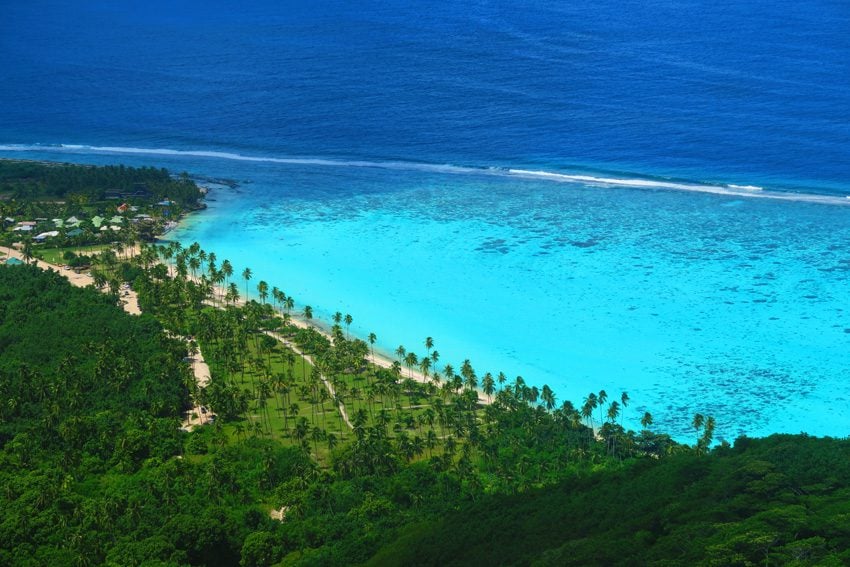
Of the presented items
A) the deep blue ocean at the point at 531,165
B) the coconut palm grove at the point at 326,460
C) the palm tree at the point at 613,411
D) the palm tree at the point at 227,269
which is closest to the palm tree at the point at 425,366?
the coconut palm grove at the point at 326,460

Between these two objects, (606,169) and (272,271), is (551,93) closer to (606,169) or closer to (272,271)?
(606,169)

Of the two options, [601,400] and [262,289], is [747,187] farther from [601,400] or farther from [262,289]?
[262,289]

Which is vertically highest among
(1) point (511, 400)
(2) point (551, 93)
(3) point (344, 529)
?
(2) point (551, 93)

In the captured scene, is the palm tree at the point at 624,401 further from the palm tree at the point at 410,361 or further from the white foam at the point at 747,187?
the white foam at the point at 747,187

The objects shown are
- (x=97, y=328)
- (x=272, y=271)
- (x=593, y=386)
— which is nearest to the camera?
(x=593, y=386)

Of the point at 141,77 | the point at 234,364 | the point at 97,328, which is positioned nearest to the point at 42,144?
the point at 141,77

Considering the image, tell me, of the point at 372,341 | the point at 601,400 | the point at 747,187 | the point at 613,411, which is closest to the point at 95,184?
the point at 372,341

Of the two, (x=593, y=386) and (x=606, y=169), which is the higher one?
(x=606, y=169)
